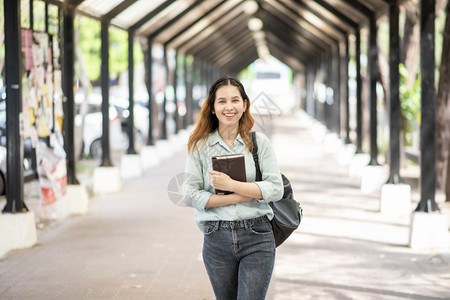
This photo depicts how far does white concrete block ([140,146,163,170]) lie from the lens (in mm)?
19391

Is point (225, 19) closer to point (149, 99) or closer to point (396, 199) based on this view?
point (149, 99)

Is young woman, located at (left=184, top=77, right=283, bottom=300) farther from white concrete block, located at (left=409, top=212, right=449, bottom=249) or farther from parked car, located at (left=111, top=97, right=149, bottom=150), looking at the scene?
parked car, located at (left=111, top=97, right=149, bottom=150)

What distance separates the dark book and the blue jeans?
24 centimetres

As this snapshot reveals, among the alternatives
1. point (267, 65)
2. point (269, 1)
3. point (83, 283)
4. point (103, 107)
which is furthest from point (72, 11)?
point (267, 65)

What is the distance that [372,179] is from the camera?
1393 cm

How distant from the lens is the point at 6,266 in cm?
764

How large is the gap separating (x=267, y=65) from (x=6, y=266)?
59849 millimetres

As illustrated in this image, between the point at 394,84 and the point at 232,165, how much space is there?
7814 mm

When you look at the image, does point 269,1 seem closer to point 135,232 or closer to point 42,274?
point 135,232

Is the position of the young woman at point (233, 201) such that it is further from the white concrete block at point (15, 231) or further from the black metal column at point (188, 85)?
the black metal column at point (188, 85)

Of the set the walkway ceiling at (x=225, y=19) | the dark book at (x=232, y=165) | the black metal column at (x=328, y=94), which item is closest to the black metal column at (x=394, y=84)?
the walkway ceiling at (x=225, y=19)

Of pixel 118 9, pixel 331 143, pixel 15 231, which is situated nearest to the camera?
pixel 15 231

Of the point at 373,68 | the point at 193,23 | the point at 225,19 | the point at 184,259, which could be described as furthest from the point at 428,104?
the point at 225,19

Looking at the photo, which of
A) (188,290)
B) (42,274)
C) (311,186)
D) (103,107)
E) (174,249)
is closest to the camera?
(188,290)
